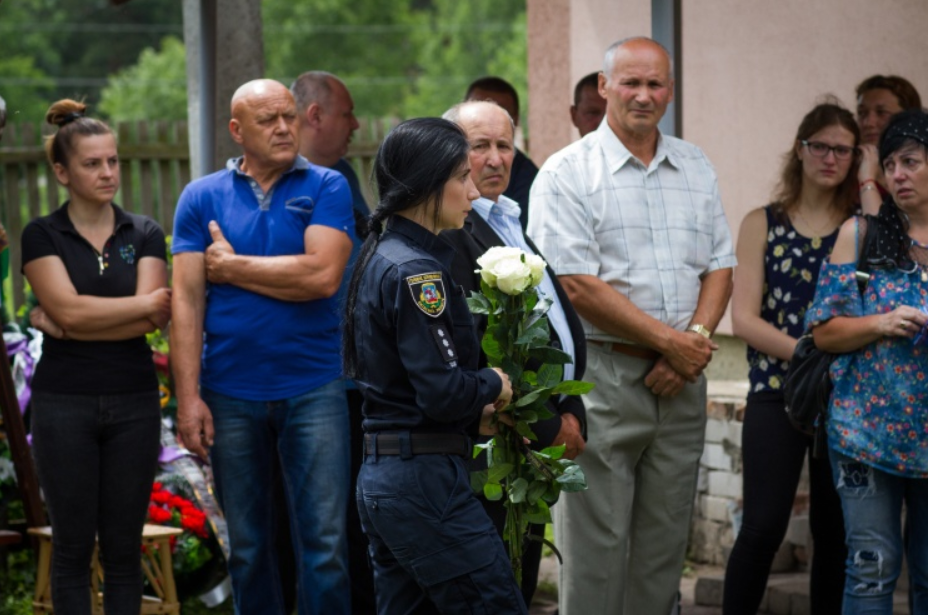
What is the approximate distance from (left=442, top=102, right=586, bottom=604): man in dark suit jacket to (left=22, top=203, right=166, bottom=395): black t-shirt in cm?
131

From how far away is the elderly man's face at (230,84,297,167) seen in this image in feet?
16.8

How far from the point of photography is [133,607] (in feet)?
16.8

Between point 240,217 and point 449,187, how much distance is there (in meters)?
1.50

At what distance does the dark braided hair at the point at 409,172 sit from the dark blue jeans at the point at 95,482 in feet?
4.82

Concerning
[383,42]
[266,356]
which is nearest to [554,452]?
[266,356]

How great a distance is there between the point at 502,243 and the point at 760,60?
152 inches

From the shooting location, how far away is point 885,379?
15.7ft

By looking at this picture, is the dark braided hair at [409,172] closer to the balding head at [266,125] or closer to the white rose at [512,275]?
the white rose at [512,275]

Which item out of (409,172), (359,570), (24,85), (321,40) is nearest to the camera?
(409,172)

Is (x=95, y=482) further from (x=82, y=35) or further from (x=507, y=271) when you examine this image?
(x=82, y=35)

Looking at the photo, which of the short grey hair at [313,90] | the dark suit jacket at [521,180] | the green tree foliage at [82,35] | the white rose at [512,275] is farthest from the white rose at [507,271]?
Result: the green tree foliage at [82,35]

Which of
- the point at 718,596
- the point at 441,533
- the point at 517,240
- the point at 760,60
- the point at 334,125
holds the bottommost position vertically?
the point at 718,596

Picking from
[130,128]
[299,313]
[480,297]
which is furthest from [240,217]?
[130,128]

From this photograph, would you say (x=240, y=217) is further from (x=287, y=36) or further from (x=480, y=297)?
(x=287, y=36)
